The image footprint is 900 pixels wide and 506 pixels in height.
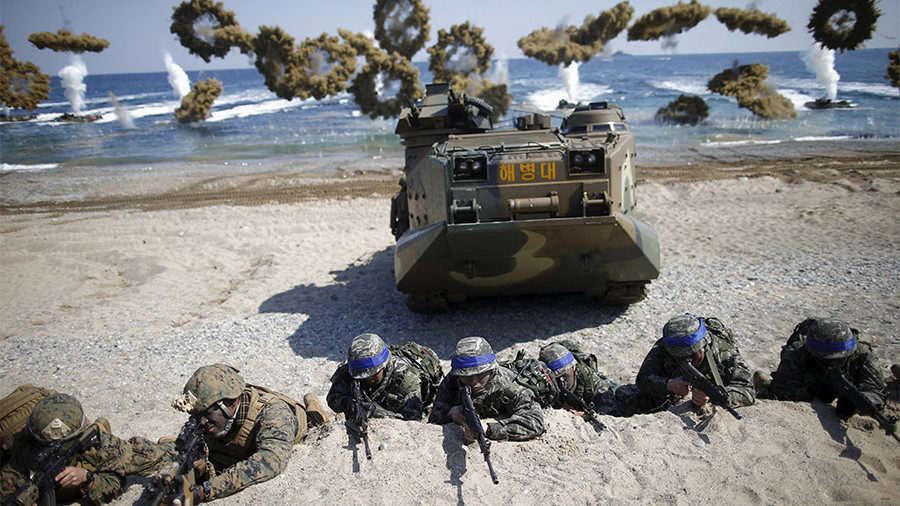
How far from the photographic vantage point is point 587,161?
21.4 feet

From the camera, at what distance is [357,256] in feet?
38.0

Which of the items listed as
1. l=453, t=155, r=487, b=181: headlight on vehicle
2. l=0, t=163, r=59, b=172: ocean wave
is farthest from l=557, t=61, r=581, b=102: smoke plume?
l=453, t=155, r=487, b=181: headlight on vehicle

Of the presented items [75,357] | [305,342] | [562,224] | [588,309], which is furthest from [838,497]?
[75,357]

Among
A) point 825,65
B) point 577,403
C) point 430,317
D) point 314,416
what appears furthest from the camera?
point 825,65

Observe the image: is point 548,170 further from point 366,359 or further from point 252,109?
point 252,109

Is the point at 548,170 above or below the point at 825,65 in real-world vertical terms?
below

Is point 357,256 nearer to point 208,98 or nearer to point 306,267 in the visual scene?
point 306,267

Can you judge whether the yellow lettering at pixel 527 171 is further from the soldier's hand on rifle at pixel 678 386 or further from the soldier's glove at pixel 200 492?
the soldier's glove at pixel 200 492

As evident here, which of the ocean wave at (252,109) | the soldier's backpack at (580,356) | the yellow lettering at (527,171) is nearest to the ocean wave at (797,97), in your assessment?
the yellow lettering at (527,171)

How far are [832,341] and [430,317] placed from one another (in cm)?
508

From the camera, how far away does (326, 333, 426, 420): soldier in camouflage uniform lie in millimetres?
4422

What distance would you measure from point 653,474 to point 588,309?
4538mm

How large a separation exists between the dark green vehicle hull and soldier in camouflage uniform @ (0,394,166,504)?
146 inches

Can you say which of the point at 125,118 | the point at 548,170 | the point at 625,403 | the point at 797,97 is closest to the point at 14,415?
the point at 625,403
